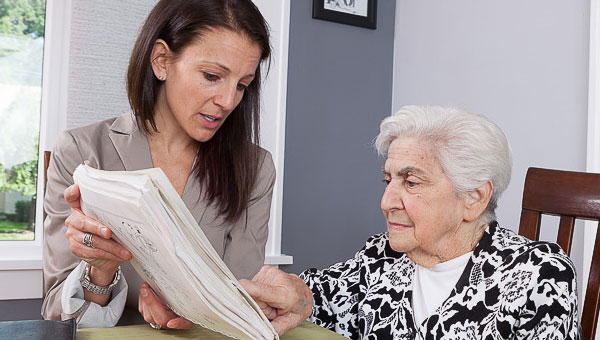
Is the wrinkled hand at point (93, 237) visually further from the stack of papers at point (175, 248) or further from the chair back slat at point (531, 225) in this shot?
the chair back slat at point (531, 225)

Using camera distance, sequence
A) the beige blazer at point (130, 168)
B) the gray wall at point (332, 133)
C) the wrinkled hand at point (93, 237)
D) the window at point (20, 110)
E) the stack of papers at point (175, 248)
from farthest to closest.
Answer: the gray wall at point (332, 133)
the window at point (20, 110)
the beige blazer at point (130, 168)
the wrinkled hand at point (93, 237)
the stack of papers at point (175, 248)

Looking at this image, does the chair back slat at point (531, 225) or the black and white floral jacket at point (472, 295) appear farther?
the chair back slat at point (531, 225)

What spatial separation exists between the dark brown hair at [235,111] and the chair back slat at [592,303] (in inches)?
32.5

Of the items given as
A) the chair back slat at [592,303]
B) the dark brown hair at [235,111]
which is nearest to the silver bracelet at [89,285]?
the dark brown hair at [235,111]

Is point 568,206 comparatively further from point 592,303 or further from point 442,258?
point 442,258

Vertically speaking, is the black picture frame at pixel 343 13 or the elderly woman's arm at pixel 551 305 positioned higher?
the black picture frame at pixel 343 13

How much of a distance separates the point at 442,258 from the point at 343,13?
186cm

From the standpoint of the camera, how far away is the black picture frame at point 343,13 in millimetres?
2865

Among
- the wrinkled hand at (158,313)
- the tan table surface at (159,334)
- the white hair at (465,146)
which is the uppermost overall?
the white hair at (465,146)

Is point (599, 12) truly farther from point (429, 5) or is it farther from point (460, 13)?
point (429, 5)

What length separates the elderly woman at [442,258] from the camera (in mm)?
1172

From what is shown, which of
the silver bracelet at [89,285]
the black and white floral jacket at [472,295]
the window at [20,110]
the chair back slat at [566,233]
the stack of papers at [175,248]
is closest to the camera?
the stack of papers at [175,248]

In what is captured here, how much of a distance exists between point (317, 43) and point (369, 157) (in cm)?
62

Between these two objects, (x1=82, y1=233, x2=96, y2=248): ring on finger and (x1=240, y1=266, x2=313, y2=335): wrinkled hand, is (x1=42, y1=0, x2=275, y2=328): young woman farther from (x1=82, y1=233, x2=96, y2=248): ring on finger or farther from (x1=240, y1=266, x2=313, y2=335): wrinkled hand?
(x1=240, y1=266, x2=313, y2=335): wrinkled hand
